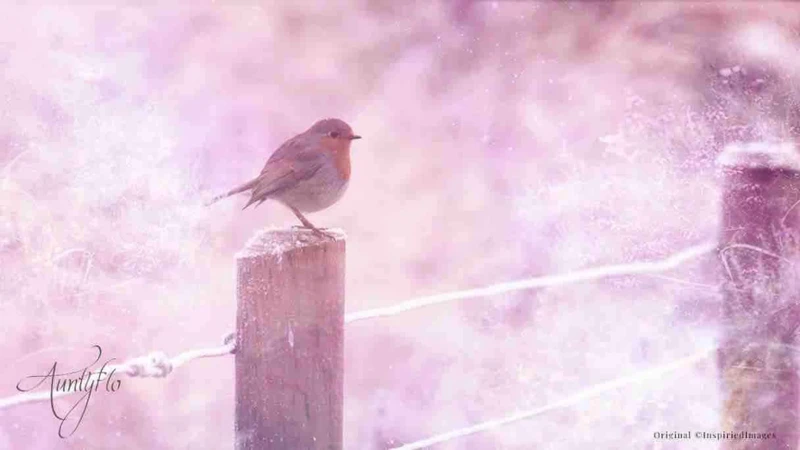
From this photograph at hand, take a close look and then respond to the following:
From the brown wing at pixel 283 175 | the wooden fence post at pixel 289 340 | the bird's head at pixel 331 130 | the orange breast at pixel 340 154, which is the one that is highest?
the bird's head at pixel 331 130

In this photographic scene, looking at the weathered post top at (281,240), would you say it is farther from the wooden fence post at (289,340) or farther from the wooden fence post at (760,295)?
the wooden fence post at (760,295)

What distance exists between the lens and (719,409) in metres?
2.31

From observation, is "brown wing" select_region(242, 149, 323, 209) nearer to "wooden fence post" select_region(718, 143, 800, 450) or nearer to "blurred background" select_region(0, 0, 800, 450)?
"blurred background" select_region(0, 0, 800, 450)

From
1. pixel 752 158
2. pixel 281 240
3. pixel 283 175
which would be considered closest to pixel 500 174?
pixel 752 158

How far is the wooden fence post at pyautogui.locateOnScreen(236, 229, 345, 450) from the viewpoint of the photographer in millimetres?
1390

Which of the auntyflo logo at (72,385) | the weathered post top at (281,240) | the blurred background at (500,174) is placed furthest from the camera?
the blurred background at (500,174)

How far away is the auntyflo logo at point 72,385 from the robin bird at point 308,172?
1.89ft

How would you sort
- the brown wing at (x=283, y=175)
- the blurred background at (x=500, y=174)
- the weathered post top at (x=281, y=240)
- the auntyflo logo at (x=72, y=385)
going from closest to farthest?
the weathered post top at (x=281, y=240) → the brown wing at (x=283, y=175) → the auntyflo logo at (x=72, y=385) → the blurred background at (x=500, y=174)

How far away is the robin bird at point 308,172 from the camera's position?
1.87m

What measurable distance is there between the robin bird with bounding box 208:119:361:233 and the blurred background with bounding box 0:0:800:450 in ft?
1.25

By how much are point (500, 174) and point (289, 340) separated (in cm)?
124

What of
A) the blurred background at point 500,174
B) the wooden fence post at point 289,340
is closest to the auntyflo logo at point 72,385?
the blurred background at point 500,174

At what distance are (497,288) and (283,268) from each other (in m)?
0.96

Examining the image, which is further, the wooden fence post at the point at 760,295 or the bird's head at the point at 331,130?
the wooden fence post at the point at 760,295
